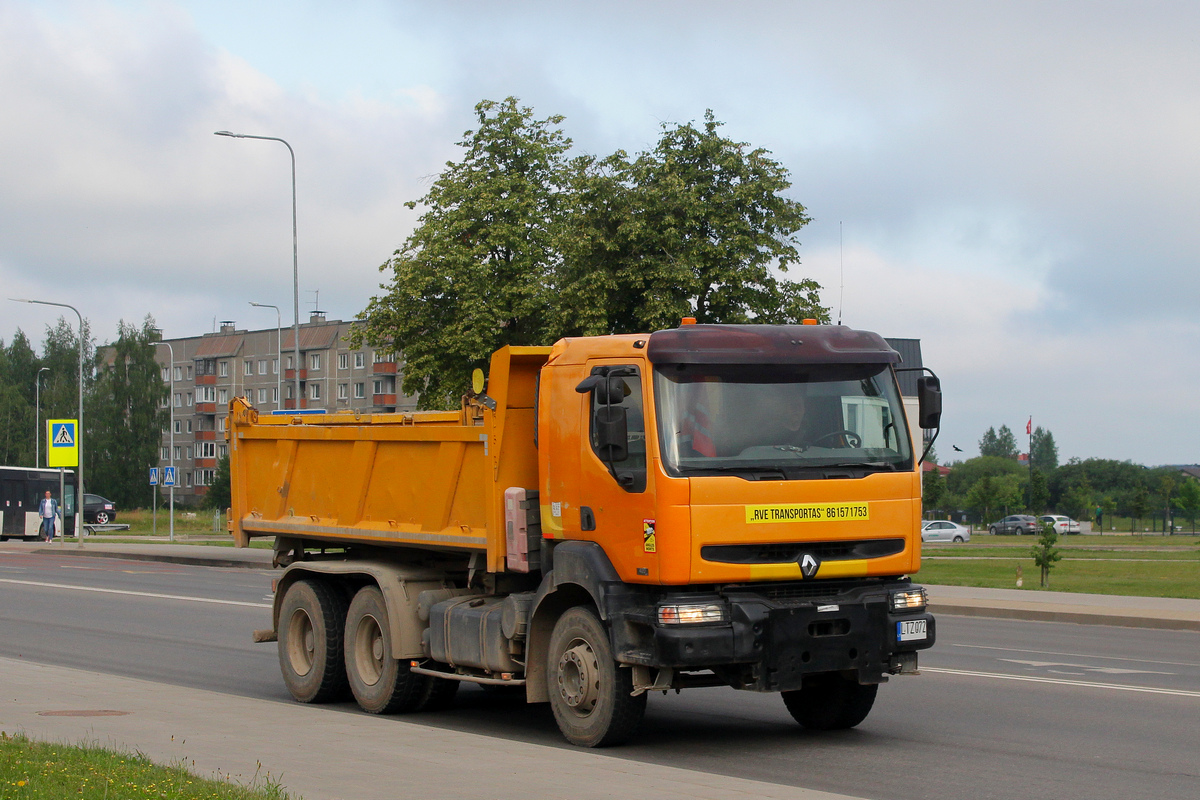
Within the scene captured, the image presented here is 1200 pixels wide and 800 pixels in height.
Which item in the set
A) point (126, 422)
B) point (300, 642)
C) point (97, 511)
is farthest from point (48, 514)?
point (126, 422)

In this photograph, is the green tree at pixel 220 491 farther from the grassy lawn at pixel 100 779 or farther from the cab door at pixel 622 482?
the grassy lawn at pixel 100 779

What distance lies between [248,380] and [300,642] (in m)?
106

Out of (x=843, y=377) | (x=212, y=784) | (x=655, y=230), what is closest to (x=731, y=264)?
(x=655, y=230)

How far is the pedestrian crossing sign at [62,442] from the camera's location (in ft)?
142

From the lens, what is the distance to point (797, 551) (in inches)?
342

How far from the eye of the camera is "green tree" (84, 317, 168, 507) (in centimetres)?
10444

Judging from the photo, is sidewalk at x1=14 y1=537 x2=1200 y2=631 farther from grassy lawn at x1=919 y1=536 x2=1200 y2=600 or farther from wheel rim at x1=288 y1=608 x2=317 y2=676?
wheel rim at x1=288 y1=608 x2=317 y2=676

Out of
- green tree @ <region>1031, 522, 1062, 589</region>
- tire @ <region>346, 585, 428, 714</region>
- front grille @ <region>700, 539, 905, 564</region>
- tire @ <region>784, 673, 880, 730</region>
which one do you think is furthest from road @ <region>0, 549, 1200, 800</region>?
green tree @ <region>1031, 522, 1062, 589</region>

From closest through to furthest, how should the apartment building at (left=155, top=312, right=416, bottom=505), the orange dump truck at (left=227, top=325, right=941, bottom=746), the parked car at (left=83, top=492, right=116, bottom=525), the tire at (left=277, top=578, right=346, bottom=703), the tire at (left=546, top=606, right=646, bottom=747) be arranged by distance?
the orange dump truck at (left=227, top=325, right=941, bottom=746) < the tire at (left=546, top=606, right=646, bottom=747) < the tire at (left=277, top=578, right=346, bottom=703) < the parked car at (left=83, top=492, right=116, bottom=525) < the apartment building at (left=155, top=312, right=416, bottom=505)

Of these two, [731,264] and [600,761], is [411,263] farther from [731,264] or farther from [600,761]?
[600,761]

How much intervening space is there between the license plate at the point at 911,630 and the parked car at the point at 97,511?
68577 millimetres

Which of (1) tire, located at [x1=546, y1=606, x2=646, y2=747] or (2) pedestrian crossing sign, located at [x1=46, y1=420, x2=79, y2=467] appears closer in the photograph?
(1) tire, located at [x1=546, y1=606, x2=646, y2=747]

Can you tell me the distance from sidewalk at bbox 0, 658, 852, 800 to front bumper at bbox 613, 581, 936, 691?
73 cm

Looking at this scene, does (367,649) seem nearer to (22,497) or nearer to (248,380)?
(22,497)
